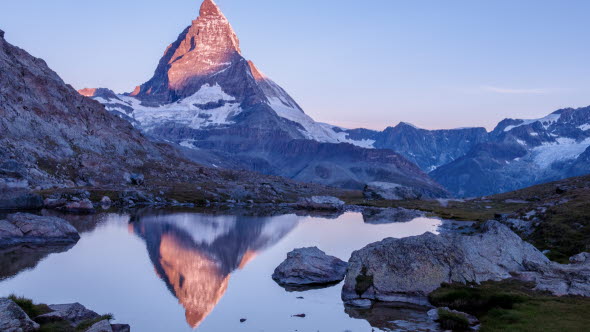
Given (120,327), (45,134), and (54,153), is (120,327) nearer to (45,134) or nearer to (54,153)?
(54,153)

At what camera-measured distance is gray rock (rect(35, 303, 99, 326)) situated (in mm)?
28903

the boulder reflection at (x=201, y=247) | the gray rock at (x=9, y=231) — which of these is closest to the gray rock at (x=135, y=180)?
the boulder reflection at (x=201, y=247)

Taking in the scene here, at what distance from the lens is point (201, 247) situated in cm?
6994

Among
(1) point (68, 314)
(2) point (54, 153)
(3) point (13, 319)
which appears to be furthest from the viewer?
(2) point (54, 153)

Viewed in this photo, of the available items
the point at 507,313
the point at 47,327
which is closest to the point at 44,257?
the point at 47,327

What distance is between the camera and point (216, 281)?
48.3m

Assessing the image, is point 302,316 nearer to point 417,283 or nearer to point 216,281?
point 417,283

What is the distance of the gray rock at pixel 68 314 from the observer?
28903 mm

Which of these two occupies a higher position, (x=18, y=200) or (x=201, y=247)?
(x=18, y=200)

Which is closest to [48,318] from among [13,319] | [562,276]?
[13,319]

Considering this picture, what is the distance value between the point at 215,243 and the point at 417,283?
41.9 m

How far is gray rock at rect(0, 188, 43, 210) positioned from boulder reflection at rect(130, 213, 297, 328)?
23.1 m

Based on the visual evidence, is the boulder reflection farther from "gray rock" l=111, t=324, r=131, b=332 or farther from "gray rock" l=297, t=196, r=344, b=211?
"gray rock" l=297, t=196, r=344, b=211

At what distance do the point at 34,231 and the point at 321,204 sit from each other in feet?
357
